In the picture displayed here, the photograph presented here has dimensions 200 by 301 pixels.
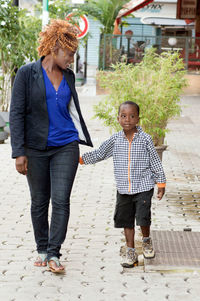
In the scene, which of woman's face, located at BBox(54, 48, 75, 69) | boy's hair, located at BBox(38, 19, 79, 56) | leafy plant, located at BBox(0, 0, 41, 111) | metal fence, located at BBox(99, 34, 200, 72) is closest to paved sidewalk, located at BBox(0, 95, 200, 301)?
woman's face, located at BBox(54, 48, 75, 69)

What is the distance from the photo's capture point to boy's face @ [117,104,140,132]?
5.05 meters

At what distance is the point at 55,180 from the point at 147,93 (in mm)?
3142

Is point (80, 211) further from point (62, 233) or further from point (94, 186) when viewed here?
point (62, 233)

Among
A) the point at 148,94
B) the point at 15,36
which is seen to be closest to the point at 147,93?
the point at 148,94

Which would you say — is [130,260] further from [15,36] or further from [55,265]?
[15,36]

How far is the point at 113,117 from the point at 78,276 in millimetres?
Result: 3371

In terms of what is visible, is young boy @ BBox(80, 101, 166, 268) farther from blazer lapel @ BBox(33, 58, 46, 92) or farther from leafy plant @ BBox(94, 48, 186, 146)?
leafy plant @ BBox(94, 48, 186, 146)

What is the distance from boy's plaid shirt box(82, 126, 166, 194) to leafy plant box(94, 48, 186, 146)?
2509 millimetres

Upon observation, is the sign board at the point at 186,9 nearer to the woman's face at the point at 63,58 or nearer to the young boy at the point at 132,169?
the young boy at the point at 132,169

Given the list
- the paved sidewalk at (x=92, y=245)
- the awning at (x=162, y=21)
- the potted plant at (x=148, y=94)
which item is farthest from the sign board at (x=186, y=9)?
the potted plant at (x=148, y=94)

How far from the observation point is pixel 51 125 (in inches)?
193

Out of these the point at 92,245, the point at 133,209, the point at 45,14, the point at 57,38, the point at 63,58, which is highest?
the point at 45,14

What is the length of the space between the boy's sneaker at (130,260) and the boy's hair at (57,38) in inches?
64.9

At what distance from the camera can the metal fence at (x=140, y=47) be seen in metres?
23.6
